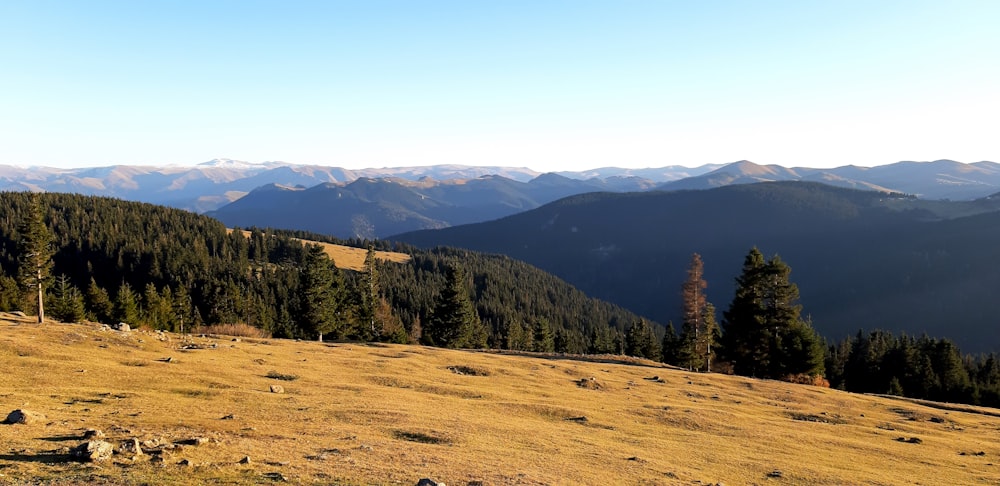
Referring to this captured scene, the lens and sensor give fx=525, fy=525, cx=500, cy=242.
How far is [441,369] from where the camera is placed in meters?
48.3

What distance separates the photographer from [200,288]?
154250mm

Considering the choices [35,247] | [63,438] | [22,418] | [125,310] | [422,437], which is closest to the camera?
[63,438]

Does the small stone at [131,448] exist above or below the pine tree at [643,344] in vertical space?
above

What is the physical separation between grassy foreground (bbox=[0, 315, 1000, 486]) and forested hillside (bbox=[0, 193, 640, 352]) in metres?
45.2

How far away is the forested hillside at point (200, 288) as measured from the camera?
93.9 metres

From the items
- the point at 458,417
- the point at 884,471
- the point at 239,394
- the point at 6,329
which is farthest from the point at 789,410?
the point at 6,329

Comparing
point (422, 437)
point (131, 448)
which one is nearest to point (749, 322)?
point (422, 437)

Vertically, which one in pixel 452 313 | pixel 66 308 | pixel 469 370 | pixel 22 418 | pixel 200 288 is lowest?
pixel 200 288

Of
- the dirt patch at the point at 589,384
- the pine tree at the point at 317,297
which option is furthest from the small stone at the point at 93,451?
the pine tree at the point at 317,297

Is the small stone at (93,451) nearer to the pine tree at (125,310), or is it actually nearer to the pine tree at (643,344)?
the pine tree at (125,310)

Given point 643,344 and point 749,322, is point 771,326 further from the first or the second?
point 643,344

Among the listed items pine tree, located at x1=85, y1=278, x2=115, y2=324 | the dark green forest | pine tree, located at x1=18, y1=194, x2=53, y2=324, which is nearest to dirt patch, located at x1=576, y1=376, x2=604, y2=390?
the dark green forest

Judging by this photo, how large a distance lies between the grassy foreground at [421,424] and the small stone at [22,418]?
15.5 inches

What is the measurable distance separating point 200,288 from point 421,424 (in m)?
153
